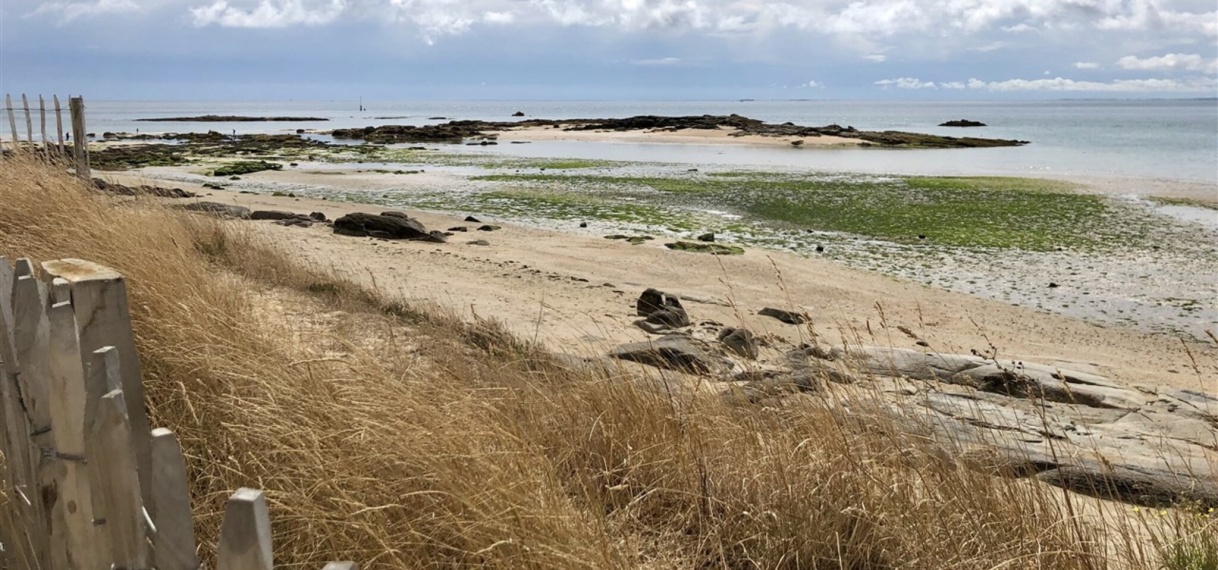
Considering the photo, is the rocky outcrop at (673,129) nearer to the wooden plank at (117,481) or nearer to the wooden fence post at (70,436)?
the wooden fence post at (70,436)

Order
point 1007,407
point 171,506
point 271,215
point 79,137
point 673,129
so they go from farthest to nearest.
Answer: point 673,129 < point 271,215 < point 79,137 < point 1007,407 < point 171,506

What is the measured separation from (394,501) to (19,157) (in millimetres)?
9574

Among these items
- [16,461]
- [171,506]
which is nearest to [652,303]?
[16,461]

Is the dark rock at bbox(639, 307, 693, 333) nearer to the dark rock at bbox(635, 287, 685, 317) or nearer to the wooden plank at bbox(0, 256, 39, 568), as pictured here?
the dark rock at bbox(635, 287, 685, 317)

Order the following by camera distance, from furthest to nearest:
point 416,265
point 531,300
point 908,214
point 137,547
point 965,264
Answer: point 908,214
point 965,264
point 416,265
point 531,300
point 137,547

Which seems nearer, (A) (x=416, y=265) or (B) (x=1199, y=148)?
(A) (x=416, y=265)

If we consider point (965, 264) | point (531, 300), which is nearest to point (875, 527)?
point (531, 300)

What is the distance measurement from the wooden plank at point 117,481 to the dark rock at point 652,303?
9.25 meters

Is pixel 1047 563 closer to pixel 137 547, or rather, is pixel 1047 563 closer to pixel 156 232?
pixel 137 547

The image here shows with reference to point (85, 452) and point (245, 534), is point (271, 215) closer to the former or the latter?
point (85, 452)

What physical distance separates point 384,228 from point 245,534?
639 inches

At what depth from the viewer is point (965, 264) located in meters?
16.9

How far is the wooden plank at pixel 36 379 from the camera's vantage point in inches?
97.3

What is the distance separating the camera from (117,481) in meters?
2.16
